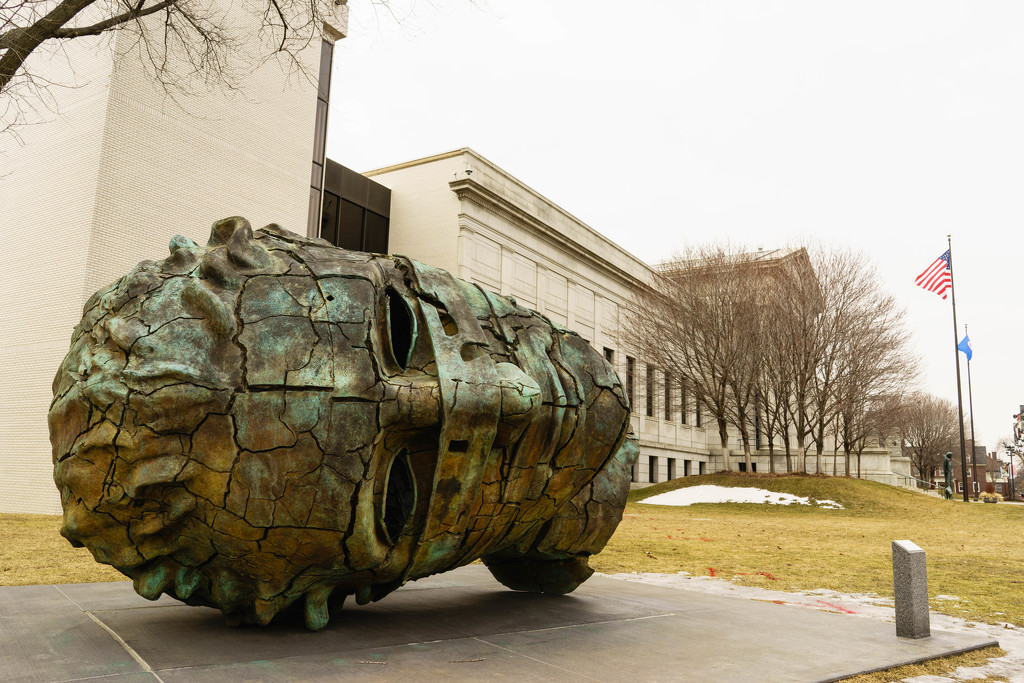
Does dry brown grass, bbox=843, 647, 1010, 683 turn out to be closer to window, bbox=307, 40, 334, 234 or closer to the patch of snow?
window, bbox=307, 40, 334, 234

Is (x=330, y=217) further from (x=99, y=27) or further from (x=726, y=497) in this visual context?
(x=726, y=497)

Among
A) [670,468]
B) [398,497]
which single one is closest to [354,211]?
[398,497]

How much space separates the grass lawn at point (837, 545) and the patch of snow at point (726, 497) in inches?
22.9

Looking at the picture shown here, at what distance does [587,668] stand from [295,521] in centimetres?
177

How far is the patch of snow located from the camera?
25500mm

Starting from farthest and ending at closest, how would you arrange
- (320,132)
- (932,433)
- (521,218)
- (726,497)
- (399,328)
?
(932,433), (521,218), (726,497), (320,132), (399,328)

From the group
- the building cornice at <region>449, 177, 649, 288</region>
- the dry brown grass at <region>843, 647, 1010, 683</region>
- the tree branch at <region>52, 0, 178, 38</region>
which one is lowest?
the dry brown grass at <region>843, 647, 1010, 683</region>

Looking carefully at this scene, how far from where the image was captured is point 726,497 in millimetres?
27078

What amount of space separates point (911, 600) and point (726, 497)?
22772 mm

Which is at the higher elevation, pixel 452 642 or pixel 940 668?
pixel 452 642

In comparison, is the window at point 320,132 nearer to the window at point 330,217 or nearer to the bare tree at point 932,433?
the window at point 330,217

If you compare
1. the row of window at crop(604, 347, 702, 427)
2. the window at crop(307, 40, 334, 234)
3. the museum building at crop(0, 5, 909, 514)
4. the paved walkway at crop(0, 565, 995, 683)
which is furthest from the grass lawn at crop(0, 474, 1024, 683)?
the window at crop(307, 40, 334, 234)

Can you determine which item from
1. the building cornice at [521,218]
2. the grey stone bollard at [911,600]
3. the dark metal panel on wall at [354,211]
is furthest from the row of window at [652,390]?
the grey stone bollard at [911,600]

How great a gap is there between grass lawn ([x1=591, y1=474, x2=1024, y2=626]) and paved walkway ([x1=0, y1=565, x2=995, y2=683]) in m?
2.82
